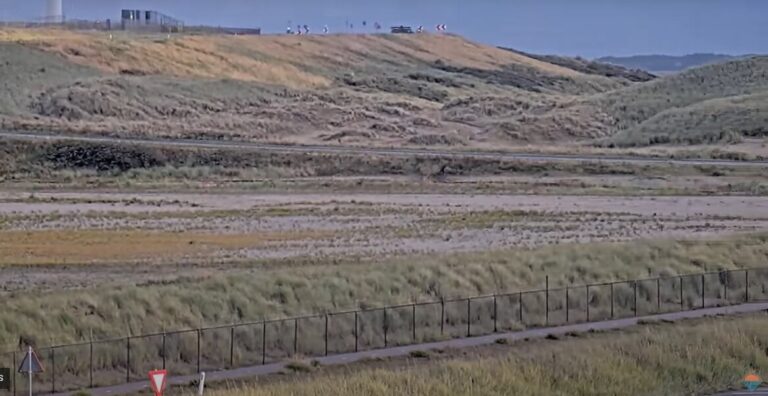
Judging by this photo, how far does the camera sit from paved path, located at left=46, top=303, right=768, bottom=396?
31753mm

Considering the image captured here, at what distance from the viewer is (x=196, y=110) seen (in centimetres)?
13262

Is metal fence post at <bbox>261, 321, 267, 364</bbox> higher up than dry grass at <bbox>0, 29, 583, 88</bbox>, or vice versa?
dry grass at <bbox>0, 29, 583, 88</bbox>

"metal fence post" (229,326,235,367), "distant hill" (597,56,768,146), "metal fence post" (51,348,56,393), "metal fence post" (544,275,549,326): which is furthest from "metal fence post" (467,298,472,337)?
"distant hill" (597,56,768,146)

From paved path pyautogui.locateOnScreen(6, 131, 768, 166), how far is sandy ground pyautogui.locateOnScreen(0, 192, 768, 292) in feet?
49.1

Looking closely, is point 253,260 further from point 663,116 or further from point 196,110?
point 196,110

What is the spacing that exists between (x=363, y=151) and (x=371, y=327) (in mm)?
53574

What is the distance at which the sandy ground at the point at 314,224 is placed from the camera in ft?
154

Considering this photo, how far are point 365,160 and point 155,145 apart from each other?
1406 cm

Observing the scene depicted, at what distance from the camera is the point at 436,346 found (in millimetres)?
36500

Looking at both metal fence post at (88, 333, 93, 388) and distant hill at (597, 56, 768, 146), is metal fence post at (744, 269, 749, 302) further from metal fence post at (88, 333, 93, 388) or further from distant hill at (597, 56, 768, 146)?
distant hill at (597, 56, 768, 146)

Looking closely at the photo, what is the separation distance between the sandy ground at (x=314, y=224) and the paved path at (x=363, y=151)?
→ 49.1 feet

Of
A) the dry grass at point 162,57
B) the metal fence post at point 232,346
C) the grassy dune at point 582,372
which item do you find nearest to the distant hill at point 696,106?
the dry grass at point 162,57

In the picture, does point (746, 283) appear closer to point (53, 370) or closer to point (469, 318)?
point (469, 318)

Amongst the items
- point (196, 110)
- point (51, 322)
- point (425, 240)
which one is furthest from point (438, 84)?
point (51, 322)
